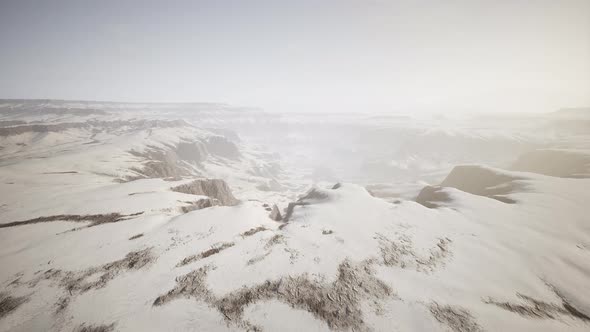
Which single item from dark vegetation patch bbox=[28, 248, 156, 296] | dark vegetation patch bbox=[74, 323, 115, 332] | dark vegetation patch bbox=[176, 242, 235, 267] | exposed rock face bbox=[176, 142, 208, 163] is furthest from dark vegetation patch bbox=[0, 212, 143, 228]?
exposed rock face bbox=[176, 142, 208, 163]

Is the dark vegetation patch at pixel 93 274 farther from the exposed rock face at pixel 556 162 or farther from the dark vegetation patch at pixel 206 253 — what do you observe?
the exposed rock face at pixel 556 162

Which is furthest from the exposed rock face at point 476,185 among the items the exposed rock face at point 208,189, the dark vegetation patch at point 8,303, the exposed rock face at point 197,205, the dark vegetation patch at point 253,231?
the exposed rock face at point 208,189

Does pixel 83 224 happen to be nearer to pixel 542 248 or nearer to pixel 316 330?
pixel 316 330

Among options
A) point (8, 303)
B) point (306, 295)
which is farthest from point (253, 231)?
point (8, 303)

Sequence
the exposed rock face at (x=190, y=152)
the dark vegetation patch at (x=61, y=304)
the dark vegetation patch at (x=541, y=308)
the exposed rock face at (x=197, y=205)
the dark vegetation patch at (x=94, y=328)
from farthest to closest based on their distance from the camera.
Answer: the exposed rock face at (x=190, y=152), the exposed rock face at (x=197, y=205), the dark vegetation patch at (x=541, y=308), the dark vegetation patch at (x=61, y=304), the dark vegetation patch at (x=94, y=328)

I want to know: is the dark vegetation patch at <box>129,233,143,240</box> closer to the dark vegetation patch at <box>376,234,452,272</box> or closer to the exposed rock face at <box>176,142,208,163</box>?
the dark vegetation patch at <box>376,234,452,272</box>

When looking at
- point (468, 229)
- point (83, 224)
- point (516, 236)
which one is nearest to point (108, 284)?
point (83, 224)
